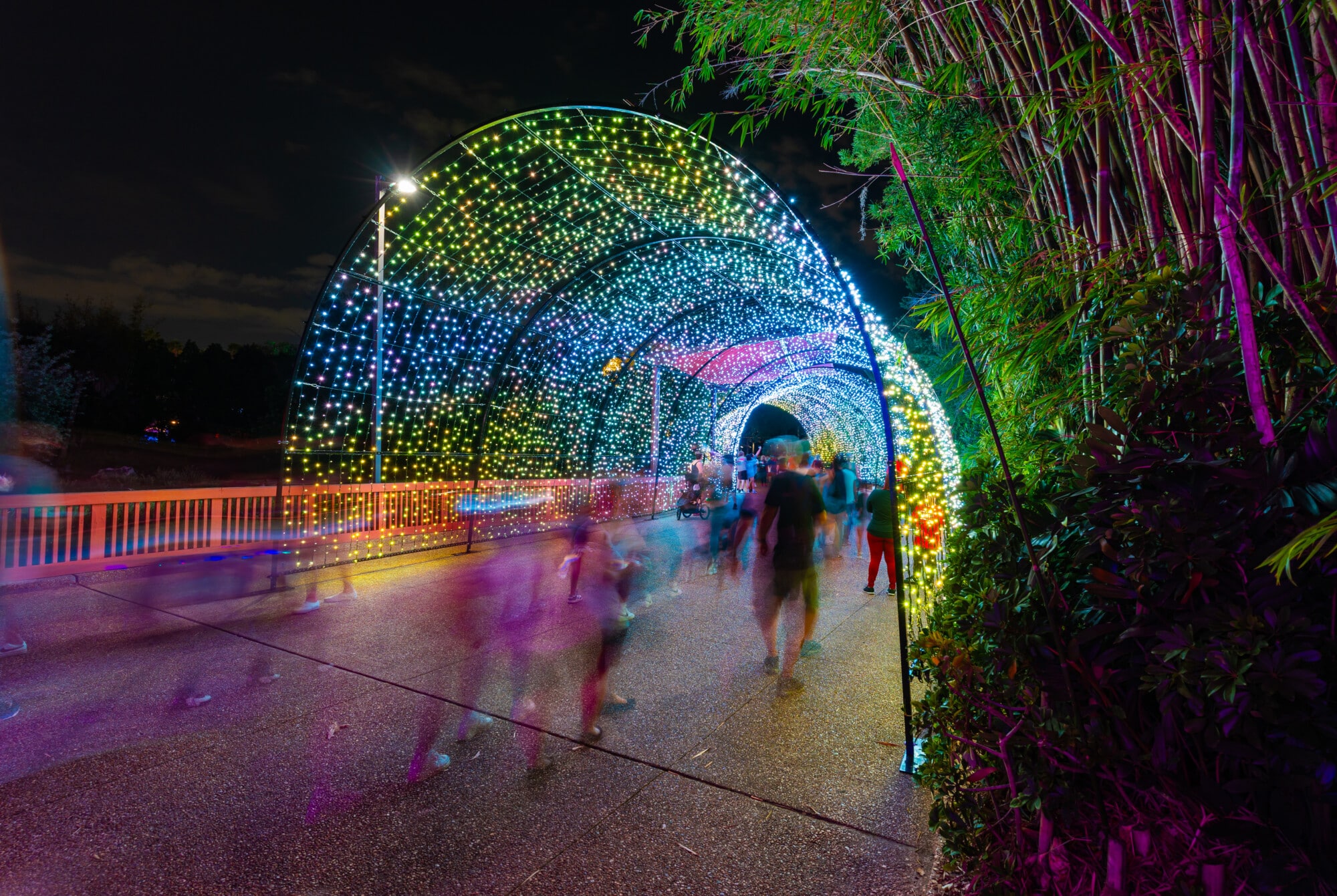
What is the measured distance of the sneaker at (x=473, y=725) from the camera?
10.7 feet

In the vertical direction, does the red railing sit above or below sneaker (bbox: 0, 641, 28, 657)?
above

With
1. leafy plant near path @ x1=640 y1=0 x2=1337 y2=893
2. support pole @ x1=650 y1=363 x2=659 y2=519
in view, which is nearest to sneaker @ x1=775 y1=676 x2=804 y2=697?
leafy plant near path @ x1=640 y1=0 x2=1337 y2=893

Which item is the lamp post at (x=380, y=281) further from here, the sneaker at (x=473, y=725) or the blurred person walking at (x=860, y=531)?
the blurred person walking at (x=860, y=531)

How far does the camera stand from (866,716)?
355 cm

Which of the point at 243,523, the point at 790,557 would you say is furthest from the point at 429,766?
the point at 243,523

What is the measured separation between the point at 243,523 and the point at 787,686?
7.48m

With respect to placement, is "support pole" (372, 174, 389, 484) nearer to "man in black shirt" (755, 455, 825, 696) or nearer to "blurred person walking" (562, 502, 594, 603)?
"blurred person walking" (562, 502, 594, 603)

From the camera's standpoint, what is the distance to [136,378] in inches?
1149

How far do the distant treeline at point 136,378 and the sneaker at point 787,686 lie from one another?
8778 mm

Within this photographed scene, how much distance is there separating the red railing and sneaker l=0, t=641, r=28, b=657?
2.22 meters

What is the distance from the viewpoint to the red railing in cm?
659

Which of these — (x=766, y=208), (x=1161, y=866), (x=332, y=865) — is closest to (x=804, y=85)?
(x=766, y=208)

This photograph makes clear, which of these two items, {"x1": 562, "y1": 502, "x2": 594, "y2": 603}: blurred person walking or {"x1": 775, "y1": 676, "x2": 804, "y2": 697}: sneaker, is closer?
{"x1": 775, "y1": 676, "x2": 804, "y2": 697}: sneaker

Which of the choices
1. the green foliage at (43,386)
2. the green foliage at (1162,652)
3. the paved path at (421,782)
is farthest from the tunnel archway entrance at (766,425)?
the green foliage at (1162,652)
